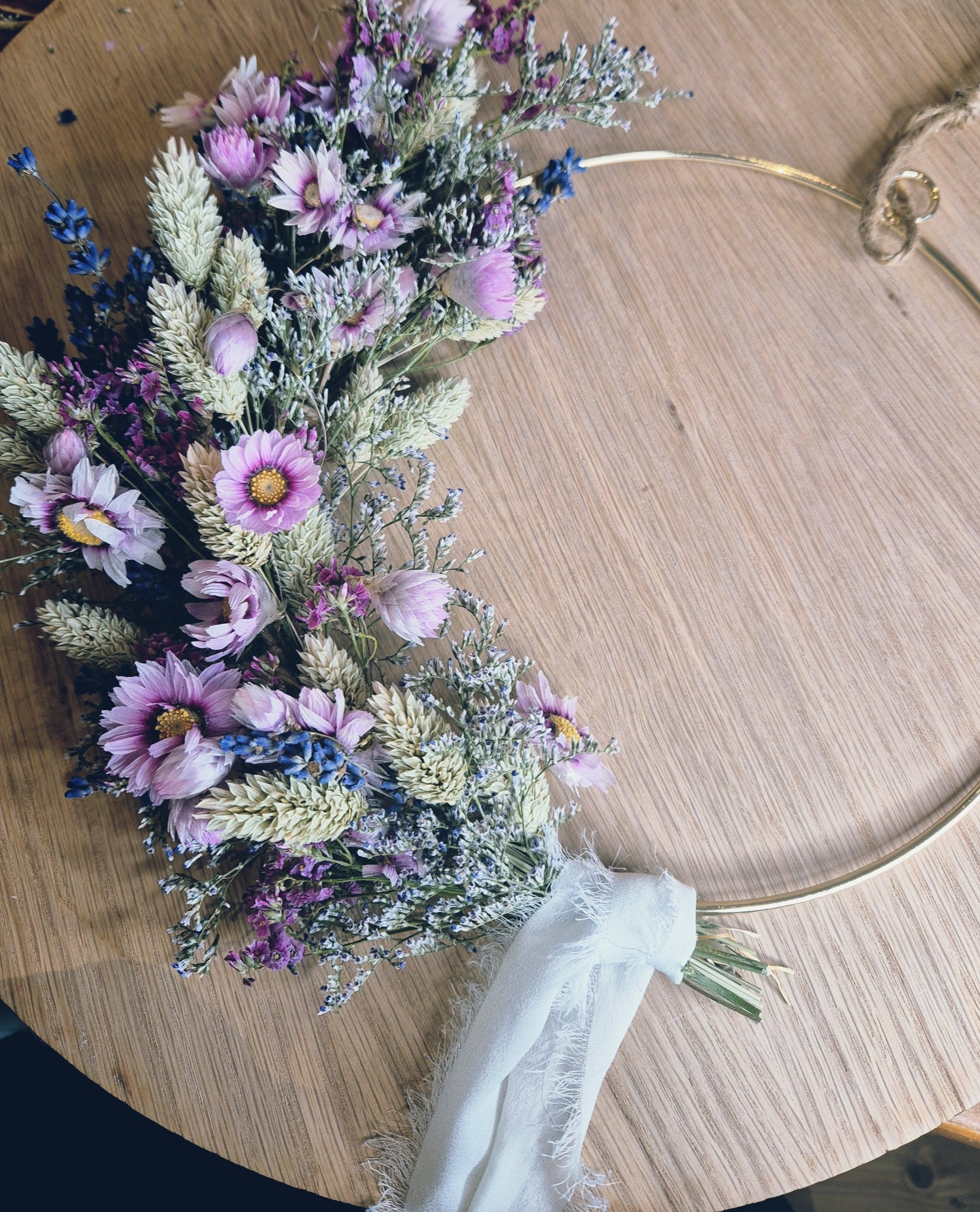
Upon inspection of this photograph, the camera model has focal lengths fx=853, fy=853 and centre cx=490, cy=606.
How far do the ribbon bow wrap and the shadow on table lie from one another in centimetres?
53

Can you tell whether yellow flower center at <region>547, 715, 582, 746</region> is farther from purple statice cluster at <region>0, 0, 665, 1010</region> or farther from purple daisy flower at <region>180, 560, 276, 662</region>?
purple daisy flower at <region>180, 560, 276, 662</region>

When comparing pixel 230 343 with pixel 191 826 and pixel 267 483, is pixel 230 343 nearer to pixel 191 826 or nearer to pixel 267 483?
pixel 267 483

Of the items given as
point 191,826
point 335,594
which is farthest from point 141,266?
point 191,826

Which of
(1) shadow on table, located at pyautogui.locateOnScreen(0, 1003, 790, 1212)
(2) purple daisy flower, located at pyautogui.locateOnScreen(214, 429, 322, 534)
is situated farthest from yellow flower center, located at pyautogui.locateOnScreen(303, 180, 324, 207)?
(1) shadow on table, located at pyautogui.locateOnScreen(0, 1003, 790, 1212)

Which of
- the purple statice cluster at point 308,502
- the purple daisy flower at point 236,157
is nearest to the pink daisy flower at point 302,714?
the purple statice cluster at point 308,502

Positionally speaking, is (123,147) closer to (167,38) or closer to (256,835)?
(167,38)

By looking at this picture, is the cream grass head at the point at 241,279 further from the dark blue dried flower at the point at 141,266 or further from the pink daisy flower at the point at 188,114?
the pink daisy flower at the point at 188,114

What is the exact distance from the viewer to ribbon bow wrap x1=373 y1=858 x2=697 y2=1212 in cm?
95

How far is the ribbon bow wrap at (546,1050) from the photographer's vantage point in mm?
948

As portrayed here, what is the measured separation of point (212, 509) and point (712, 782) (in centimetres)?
66

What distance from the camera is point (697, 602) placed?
3.47ft

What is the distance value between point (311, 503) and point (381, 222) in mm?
331

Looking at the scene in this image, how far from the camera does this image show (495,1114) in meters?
0.98

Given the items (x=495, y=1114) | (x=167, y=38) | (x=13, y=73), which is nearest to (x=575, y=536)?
(x=495, y=1114)
